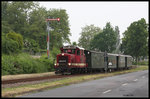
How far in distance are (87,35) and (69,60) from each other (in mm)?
101105

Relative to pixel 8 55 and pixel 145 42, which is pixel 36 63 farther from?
pixel 145 42

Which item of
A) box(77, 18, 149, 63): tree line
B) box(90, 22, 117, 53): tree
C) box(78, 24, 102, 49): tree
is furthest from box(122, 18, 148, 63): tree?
box(78, 24, 102, 49): tree

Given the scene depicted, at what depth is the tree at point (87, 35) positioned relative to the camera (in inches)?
5266

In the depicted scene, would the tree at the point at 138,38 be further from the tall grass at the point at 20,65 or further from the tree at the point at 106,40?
the tall grass at the point at 20,65

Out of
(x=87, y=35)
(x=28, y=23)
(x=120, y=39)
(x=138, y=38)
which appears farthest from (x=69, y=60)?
(x=87, y=35)

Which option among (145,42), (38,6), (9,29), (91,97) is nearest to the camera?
(91,97)

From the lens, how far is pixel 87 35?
13400 cm

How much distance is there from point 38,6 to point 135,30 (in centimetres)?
3340

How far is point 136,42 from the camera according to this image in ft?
302

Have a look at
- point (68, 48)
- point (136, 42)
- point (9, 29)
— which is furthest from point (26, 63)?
point (136, 42)

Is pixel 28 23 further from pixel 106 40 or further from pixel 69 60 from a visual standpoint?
pixel 106 40

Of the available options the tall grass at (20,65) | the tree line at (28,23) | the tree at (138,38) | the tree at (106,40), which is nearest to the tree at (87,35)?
the tree at (106,40)

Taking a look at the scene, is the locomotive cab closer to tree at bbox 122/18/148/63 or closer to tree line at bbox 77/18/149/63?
tree line at bbox 77/18/149/63

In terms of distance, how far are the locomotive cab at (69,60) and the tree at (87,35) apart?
97.8m
